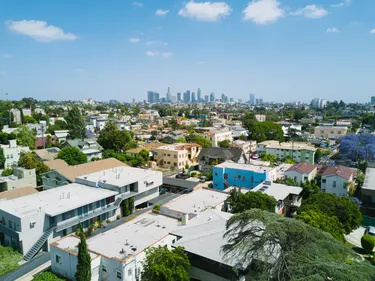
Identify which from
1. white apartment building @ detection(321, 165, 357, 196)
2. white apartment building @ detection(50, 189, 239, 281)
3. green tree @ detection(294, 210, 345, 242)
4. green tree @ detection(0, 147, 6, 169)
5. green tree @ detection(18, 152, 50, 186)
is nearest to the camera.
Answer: white apartment building @ detection(50, 189, 239, 281)

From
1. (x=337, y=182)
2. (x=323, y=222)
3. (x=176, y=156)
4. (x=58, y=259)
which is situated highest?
(x=323, y=222)

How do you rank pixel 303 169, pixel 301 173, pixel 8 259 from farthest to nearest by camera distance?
pixel 303 169, pixel 301 173, pixel 8 259

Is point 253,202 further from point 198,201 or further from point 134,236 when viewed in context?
point 134,236

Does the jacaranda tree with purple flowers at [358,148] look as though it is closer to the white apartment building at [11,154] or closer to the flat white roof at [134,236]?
the flat white roof at [134,236]

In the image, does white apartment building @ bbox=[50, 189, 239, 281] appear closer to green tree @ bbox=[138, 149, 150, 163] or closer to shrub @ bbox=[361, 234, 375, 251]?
shrub @ bbox=[361, 234, 375, 251]

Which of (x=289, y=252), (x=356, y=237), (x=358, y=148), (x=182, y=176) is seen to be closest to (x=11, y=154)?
(x=182, y=176)

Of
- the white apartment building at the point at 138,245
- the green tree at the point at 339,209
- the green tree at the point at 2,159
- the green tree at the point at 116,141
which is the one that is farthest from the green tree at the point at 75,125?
the green tree at the point at 339,209

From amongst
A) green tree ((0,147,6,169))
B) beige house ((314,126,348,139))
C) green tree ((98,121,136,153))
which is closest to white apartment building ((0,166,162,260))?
green tree ((0,147,6,169))

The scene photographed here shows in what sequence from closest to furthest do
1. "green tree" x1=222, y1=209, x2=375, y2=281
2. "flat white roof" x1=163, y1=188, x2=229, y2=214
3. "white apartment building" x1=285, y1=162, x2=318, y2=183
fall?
"green tree" x1=222, y1=209, x2=375, y2=281, "flat white roof" x1=163, y1=188, x2=229, y2=214, "white apartment building" x1=285, y1=162, x2=318, y2=183
